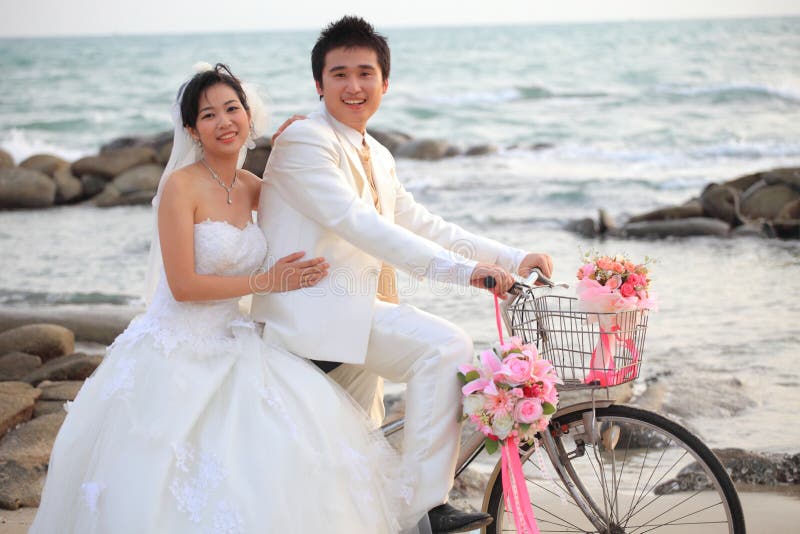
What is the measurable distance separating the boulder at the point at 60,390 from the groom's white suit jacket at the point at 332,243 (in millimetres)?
2516

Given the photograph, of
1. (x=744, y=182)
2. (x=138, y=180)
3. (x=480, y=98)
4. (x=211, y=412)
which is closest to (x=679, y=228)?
(x=744, y=182)

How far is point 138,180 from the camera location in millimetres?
15906

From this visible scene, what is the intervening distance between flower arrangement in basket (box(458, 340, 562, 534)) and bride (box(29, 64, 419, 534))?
1.14 feet

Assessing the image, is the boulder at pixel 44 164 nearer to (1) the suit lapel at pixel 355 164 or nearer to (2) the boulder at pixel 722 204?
(2) the boulder at pixel 722 204

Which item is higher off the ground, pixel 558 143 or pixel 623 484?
pixel 623 484

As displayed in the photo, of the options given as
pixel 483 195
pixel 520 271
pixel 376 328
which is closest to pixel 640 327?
pixel 520 271

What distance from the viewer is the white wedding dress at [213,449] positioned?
2.64 meters

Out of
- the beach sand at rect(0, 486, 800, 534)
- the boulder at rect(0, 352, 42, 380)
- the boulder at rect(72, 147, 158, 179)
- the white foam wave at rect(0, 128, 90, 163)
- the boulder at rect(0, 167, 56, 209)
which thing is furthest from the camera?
the white foam wave at rect(0, 128, 90, 163)

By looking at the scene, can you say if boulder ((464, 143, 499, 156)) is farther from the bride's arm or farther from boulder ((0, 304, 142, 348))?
the bride's arm

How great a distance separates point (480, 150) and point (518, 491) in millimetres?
16683

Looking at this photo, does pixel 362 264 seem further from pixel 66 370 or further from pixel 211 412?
pixel 66 370

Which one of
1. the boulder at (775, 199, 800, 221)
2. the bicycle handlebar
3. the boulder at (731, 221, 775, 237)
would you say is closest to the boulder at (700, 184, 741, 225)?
the boulder at (731, 221, 775, 237)

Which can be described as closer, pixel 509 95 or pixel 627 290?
pixel 627 290

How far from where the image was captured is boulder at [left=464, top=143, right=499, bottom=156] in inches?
749
